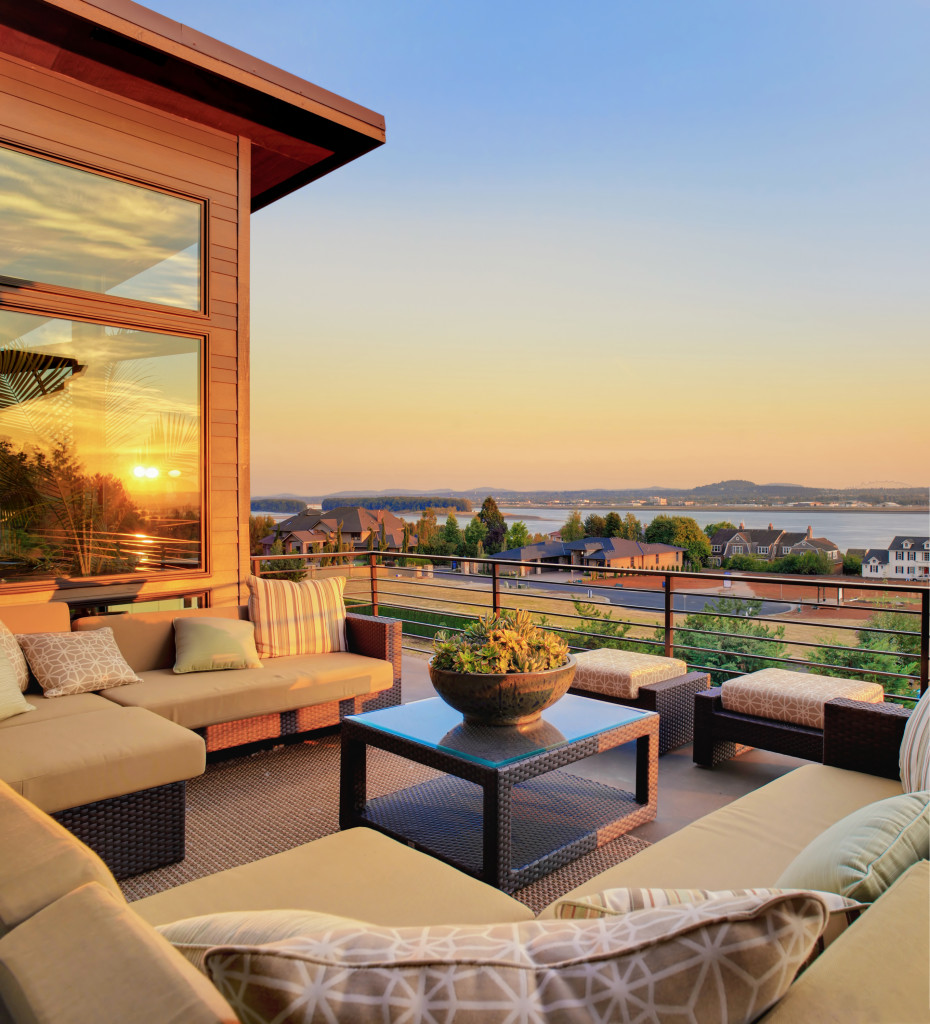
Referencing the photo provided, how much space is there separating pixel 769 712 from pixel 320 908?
235cm

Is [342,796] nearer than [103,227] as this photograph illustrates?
Yes

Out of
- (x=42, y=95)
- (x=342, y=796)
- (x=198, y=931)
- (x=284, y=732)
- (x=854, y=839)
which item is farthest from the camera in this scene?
(x=42, y=95)

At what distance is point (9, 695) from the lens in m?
2.77

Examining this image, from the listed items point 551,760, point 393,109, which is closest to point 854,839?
point 551,760

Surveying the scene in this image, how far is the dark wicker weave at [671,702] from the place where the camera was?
3.47 m

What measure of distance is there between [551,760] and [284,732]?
5.75 ft

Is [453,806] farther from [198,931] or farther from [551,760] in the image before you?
[198,931]

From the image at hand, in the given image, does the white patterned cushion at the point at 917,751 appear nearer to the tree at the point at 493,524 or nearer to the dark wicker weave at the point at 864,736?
the dark wicker weave at the point at 864,736

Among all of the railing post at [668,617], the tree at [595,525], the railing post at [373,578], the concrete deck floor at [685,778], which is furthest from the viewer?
the tree at [595,525]

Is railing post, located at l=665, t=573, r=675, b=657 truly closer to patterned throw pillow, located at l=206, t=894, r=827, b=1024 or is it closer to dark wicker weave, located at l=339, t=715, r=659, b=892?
dark wicker weave, located at l=339, t=715, r=659, b=892

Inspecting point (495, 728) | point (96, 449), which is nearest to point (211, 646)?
point (96, 449)

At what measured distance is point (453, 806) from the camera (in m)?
2.66

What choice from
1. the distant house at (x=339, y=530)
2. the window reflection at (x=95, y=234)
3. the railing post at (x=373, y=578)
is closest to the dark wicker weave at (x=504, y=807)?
the railing post at (x=373, y=578)

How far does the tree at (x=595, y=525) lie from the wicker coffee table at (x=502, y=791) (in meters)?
9.11
